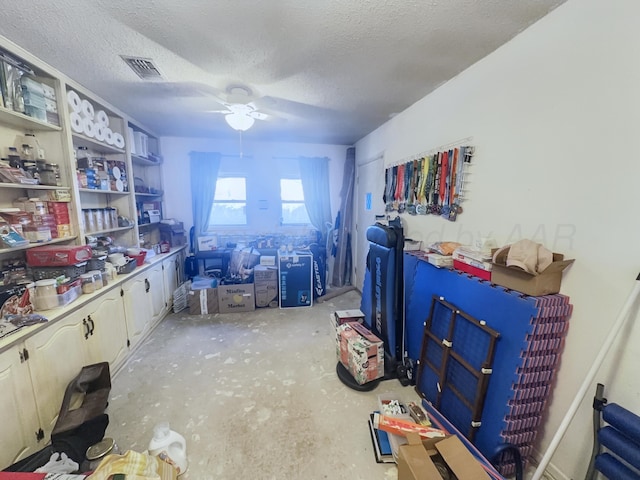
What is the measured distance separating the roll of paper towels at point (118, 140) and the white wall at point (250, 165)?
1187 millimetres

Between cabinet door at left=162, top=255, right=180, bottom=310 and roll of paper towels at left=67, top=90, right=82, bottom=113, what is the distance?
5.74 feet

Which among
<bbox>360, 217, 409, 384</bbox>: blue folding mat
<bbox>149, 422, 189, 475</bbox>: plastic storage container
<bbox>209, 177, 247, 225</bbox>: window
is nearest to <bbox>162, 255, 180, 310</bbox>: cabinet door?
<bbox>209, 177, 247, 225</bbox>: window

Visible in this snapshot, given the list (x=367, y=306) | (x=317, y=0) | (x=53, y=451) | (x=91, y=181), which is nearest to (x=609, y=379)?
(x=367, y=306)

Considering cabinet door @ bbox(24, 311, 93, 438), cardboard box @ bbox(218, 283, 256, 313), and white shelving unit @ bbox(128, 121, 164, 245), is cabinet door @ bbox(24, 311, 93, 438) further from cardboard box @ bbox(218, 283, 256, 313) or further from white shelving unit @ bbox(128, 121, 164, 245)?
white shelving unit @ bbox(128, 121, 164, 245)

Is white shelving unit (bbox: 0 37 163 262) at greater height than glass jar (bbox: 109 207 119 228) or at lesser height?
greater

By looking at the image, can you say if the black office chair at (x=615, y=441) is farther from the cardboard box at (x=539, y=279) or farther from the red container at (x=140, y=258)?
the red container at (x=140, y=258)

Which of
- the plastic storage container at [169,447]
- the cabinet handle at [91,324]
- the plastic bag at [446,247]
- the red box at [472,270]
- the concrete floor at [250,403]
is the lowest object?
the concrete floor at [250,403]

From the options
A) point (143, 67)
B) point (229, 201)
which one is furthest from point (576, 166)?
point (229, 201)

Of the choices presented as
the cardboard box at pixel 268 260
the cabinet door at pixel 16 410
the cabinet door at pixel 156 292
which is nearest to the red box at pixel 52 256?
the cabinet door at pixel 16 410

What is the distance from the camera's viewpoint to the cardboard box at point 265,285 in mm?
3545

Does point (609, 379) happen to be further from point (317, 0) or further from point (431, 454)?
point (317, 0)

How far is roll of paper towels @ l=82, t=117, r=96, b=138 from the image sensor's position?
A: 2260 mm

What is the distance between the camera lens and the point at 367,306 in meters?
2.55

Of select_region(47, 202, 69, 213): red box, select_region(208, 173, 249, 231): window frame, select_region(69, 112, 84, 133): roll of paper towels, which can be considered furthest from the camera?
select_region(208, 173, 249, 231): window frame
